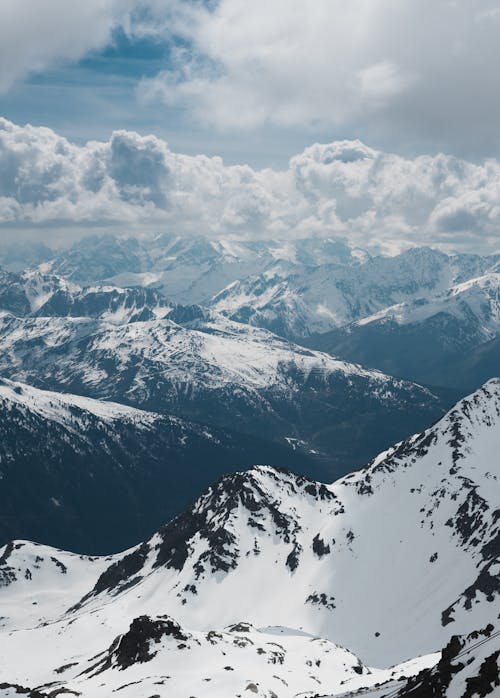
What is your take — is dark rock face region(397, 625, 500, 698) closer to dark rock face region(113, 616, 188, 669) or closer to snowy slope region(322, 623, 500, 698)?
snowy slope region(322, 623, 500, 698)

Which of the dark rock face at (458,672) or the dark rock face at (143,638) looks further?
the dark rock face at (143,638)

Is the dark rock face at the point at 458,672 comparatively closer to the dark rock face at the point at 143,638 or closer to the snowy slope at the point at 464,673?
the snowy slope at the point at 464,673

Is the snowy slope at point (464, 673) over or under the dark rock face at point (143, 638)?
over

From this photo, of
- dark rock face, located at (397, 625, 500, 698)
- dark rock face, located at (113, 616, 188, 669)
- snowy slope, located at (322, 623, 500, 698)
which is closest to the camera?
dark rock face, located at (397, 625, 500, 698)

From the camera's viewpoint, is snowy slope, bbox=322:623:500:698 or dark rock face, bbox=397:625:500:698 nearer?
dark rock face, bbox=397:625:500:698

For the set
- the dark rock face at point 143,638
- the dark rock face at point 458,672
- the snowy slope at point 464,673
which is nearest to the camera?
the dark rock face at point 458,672

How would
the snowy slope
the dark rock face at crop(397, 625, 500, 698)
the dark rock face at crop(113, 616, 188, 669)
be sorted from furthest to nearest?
the dark rock face at crop(113, 616, 188, 669) < the snowy slope < the dark rock face at crop(397, 625, 500, 698)

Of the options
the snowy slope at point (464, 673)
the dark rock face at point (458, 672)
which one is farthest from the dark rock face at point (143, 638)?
the dark rock face at point (458, 672)

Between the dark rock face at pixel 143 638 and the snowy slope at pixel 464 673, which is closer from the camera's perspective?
the snowy slope at pixel 464 673

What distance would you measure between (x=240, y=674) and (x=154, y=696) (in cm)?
2529

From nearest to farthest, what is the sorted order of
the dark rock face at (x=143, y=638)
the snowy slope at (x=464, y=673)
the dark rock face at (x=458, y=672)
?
1. the dark rock face at (x=458, y=672)
2. the snowy slope at (x=464, y=673)
3. the dark rock face at (x=143, y=638)

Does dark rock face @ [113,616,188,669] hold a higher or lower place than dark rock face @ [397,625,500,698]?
lower

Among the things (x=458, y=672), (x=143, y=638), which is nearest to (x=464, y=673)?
(x=458, y=672)

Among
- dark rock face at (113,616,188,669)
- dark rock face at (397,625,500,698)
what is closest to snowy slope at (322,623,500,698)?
dark rock face at (397,625,500,698)
